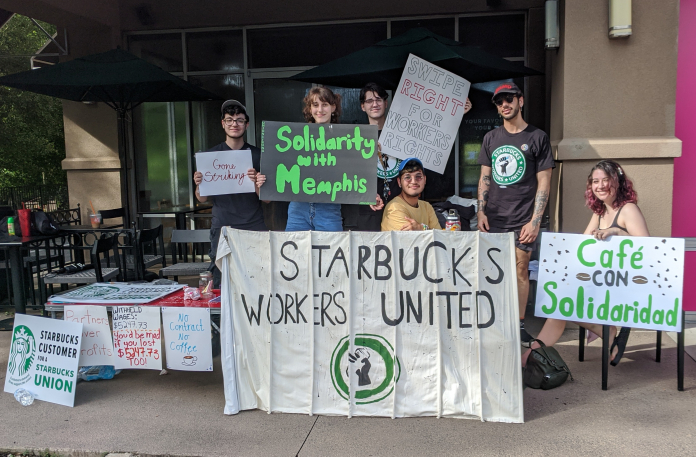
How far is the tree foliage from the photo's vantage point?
19.7m

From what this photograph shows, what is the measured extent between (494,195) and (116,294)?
3.08 m

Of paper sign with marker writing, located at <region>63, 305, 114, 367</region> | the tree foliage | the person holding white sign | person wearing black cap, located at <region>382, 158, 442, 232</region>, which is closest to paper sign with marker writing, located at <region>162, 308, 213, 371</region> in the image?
paper sign with marker writing, located at <region>63, 305, 114, 367</region>

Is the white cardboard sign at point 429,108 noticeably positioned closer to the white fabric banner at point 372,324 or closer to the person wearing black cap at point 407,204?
the person wearing black cap at point 407,204

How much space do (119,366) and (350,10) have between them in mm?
5956

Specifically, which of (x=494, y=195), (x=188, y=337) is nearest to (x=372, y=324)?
(x=188, y=337)

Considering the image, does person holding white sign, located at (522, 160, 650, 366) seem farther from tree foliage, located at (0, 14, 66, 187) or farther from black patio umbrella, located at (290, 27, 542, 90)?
tree foliage, located at (0, 14, 66, 187)

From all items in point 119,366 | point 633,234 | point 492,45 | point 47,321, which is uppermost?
point 492,45

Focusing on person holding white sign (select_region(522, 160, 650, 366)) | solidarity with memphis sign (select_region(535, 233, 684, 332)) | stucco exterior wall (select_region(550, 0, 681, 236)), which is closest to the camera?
solidarity with memphis sign (select_region(535, 233, 684, 332))

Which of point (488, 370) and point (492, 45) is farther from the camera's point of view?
point (492, 45)

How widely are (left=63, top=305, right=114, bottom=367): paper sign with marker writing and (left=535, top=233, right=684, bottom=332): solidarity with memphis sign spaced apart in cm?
303

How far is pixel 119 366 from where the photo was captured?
161 inches

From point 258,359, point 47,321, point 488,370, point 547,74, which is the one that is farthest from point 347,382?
point 547,74

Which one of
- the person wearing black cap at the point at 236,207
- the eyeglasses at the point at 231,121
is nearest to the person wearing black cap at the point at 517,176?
the person wearing black cap at the point at 236,207

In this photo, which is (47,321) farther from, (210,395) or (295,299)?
(295,299)
